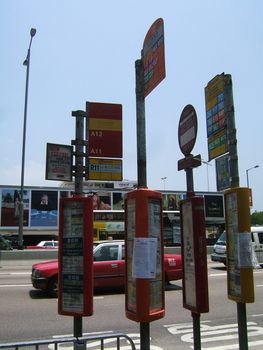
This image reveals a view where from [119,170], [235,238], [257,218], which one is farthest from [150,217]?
[257,218]

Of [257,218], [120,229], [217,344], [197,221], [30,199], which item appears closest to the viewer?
[197,221]

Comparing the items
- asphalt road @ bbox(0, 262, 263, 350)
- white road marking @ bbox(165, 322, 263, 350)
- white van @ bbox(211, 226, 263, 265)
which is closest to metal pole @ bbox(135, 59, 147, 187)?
asphalt road @ bbox(0, 262, 263, 350)

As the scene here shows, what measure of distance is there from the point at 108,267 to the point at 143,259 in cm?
970

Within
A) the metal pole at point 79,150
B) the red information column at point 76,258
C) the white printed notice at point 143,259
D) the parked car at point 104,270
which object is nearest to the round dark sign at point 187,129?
the metal pole at point 79,150

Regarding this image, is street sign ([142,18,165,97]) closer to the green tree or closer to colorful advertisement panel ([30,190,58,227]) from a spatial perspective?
colorful advertisement panel ([30,190,58,227])

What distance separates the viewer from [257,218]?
129750 millimetres

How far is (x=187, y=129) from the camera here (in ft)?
19.6

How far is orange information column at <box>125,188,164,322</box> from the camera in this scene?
4797mm

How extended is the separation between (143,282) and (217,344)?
13.0 feet

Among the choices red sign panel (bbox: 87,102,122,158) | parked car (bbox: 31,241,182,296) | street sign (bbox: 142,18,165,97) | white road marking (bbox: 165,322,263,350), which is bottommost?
white road marking (bbox: 165,322,263,350)

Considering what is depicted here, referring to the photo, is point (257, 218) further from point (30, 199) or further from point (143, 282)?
point (143, 282)

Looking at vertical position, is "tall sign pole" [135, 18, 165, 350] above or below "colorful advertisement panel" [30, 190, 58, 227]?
below

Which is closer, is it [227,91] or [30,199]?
[227,91]

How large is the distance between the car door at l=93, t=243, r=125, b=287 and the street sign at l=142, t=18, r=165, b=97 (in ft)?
31.5
